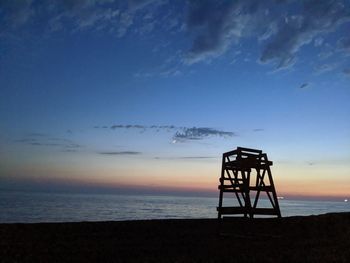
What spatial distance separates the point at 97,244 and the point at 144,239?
2.44 meters

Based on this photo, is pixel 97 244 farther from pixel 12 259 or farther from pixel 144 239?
pixel 12 259

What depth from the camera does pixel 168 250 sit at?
1345 cm

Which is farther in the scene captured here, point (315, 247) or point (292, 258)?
point (315, 247)

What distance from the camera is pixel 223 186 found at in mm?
19125

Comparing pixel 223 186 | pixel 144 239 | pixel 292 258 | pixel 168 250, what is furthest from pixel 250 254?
pixel 223 186

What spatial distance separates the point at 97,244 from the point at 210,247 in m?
4.41

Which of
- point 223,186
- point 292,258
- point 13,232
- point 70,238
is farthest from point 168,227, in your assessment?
point 292,258

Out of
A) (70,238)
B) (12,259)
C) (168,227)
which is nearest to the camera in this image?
(12,259)

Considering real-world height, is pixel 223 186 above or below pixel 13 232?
above

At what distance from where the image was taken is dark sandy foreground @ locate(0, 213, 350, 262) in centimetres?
1185

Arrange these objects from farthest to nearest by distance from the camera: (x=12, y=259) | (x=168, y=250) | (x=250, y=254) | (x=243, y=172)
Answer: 1. (x=243, y=172)
2. (x=168, y=250)
3. (x=250, y=254)
4. (x=12, y=259)

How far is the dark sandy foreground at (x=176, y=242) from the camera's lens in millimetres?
11852

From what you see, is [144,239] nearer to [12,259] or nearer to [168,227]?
[168,227]

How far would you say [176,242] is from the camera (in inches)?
611
